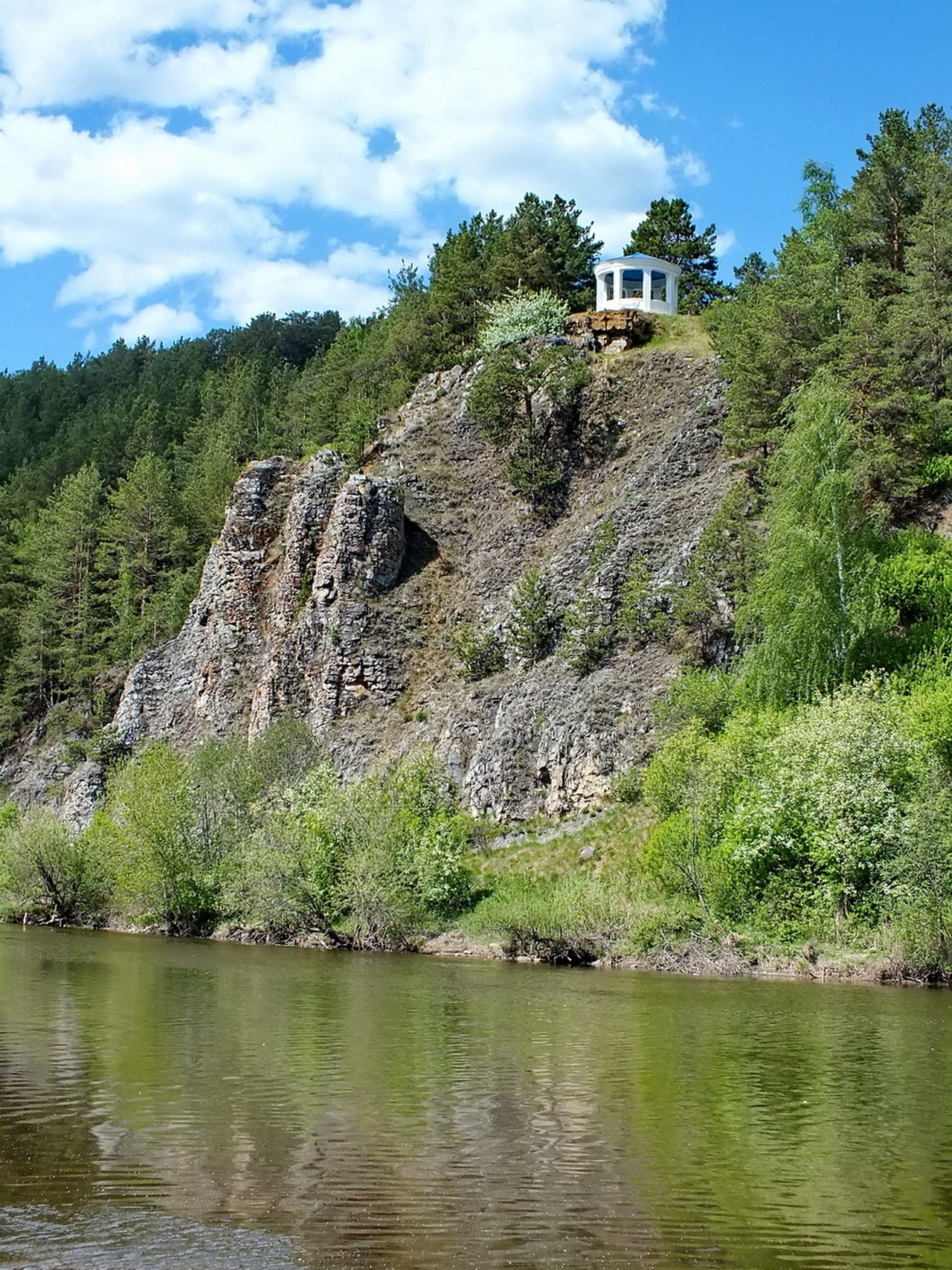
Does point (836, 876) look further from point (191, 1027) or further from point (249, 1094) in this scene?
point (249, 1094)

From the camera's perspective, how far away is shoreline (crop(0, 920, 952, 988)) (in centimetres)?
3853

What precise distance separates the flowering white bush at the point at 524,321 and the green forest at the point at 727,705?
0.34 metres

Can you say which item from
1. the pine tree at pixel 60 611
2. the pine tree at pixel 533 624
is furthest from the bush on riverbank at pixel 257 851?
the pine tree at pixel 60 611

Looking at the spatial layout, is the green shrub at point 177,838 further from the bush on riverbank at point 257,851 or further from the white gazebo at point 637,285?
the white gazebo at point 637,285

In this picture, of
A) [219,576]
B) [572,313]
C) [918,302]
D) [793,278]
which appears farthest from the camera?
[572,313]

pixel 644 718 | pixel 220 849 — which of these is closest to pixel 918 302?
pixel 644 718

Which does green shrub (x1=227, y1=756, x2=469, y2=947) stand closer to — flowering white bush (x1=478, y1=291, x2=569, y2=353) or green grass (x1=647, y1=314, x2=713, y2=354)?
flowering white bush (x1=478, y1=291, x2=569, y2=353)

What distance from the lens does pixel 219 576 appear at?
8638cm

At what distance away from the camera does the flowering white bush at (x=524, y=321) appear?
3435 inches

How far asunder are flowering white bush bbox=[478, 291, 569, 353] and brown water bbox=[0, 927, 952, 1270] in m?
62.2

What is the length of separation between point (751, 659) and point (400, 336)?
55051 millimetres

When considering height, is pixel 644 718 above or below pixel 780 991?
above

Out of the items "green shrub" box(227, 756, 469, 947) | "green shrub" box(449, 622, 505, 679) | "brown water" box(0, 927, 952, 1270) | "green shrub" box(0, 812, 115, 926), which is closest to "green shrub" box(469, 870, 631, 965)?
"green shrub" box(227, 756, 469, 947)

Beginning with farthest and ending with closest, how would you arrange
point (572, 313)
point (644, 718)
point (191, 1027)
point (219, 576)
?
point (572, 313) → point (219, 576) → point (644, 718) → point (191, 1027)
